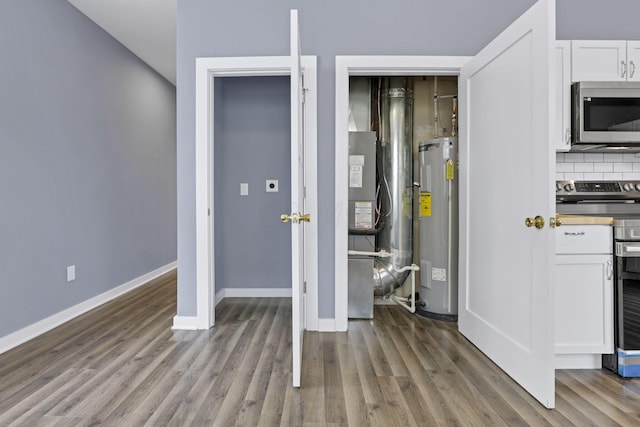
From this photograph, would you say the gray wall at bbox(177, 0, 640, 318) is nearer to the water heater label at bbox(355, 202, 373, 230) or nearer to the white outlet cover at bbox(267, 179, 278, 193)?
the water heater label at bbox(355, 202, 373, 230)

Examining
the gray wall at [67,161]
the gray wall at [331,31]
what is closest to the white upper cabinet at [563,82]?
the gray wall at [331,31]

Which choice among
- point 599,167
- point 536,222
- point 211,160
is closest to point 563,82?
point 599,167

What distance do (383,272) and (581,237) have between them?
5.47ft

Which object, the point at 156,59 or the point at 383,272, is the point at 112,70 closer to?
the point at 156,59

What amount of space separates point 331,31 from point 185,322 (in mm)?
2482

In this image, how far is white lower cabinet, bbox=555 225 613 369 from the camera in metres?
2.07

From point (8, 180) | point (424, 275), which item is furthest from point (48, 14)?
point (424, 275)

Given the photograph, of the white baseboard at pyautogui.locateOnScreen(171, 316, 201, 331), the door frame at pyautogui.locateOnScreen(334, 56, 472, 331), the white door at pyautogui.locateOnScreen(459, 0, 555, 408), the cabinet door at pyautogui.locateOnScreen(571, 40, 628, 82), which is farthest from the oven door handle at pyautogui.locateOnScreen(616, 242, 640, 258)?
the white baseboard at pyautogui.locateOnScreen(171, 316, 201, 331)

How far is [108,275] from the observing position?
3629 millimetres

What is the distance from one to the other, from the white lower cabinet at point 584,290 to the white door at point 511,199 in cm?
30

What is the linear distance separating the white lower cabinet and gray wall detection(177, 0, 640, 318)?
4.82ft

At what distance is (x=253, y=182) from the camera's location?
→ 3.83 m

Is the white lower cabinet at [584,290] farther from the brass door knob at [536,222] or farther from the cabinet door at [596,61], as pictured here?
the cabinet door at [596,61]

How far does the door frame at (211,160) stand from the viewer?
9.09 ft
